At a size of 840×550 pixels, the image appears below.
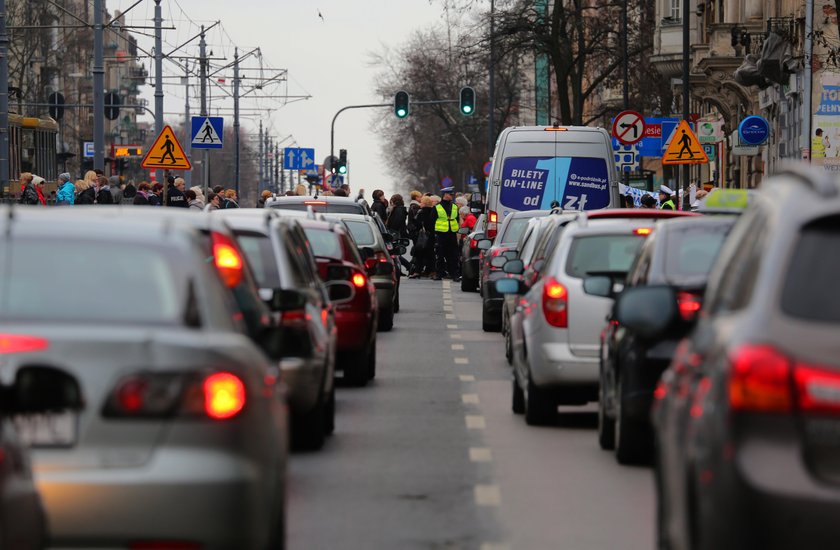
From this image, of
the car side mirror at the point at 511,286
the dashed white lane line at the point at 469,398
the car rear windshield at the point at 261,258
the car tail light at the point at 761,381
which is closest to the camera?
the car tail light at the point at 761,381

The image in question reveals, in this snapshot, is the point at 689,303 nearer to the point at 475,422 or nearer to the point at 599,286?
the point at 599,286

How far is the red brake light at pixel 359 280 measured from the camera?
17.9 meters

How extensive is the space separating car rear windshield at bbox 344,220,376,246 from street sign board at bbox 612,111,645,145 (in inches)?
665

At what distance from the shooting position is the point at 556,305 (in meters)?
14.0

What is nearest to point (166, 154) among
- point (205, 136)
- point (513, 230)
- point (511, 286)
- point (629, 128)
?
point (205, 136)

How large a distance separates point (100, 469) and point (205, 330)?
614 mm

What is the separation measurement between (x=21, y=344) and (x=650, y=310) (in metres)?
2.04

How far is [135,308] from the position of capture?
6906mm

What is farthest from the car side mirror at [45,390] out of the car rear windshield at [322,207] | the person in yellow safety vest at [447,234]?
the person in yellow safety vest at [447,234]

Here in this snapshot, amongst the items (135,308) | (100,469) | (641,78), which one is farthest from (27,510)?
(641,78)

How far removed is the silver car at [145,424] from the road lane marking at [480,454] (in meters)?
5.56

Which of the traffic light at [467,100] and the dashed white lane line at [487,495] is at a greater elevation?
the traffic light at [467,100]

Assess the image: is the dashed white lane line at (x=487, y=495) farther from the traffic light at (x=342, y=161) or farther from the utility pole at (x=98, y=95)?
the traffic light at (x=342, y=161)

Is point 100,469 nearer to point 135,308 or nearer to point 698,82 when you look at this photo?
point 135,308
